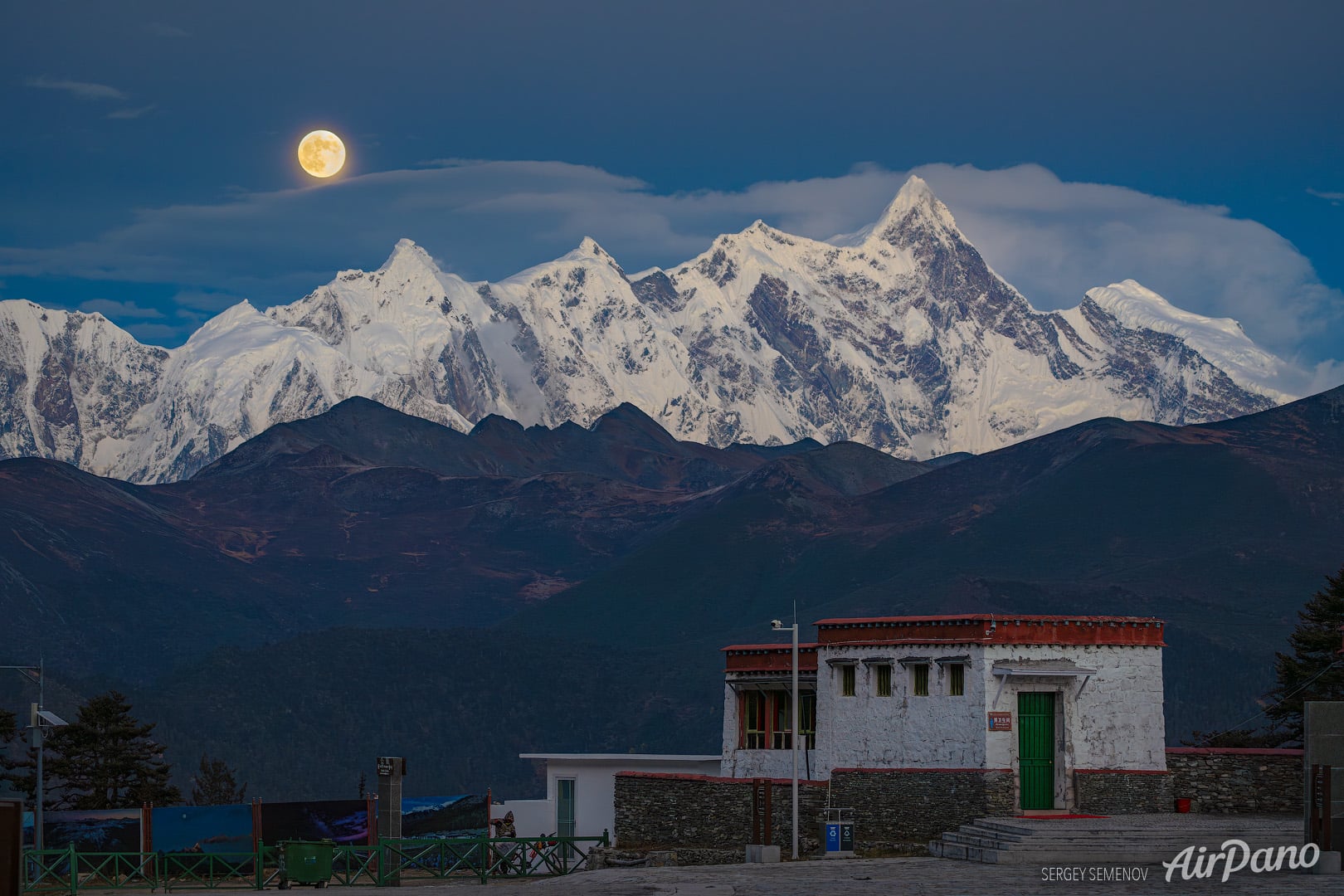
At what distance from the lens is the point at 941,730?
149 ft

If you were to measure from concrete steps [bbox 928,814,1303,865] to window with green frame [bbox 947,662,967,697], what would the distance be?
3861mm

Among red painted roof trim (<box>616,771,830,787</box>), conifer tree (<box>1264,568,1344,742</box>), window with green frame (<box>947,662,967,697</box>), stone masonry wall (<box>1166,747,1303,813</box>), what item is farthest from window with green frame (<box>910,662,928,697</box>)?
conifer tree (<box>1264,568,1344,742</box>)

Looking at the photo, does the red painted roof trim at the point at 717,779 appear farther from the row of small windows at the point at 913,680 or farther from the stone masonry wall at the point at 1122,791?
the stone masonry wall at the point at 1122,791

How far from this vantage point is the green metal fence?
43.2m

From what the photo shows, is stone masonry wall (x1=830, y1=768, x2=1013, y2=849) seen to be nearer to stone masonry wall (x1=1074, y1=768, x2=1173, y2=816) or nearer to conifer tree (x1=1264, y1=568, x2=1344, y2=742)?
stone masonry wall (x1=1074, y1=768, x2=1173, y2=816)

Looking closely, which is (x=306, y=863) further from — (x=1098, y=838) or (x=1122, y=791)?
(x=1122, y=791)

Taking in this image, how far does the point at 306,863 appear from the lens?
138 feet

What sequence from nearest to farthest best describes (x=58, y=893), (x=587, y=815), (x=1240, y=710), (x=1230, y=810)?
(x=58, y=893)
(x=1230, y=810)
(x=587, y=815)
(x=1240, y=710)

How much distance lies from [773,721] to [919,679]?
23.9 ft

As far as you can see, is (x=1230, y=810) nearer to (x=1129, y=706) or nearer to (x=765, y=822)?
(x=1129, y=706)

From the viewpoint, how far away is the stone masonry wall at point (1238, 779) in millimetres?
45031

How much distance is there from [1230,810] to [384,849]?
20.3 m

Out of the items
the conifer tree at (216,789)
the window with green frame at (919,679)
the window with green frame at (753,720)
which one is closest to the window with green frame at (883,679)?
the window with green frame at (919,679)

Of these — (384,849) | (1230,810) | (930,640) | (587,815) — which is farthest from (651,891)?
(587,815)
